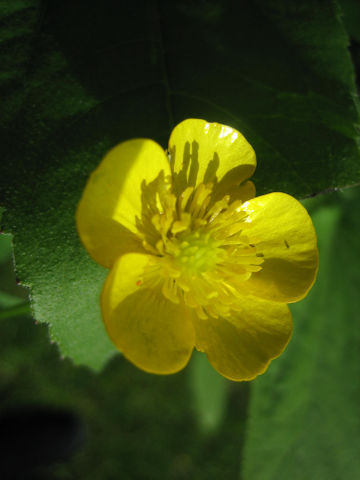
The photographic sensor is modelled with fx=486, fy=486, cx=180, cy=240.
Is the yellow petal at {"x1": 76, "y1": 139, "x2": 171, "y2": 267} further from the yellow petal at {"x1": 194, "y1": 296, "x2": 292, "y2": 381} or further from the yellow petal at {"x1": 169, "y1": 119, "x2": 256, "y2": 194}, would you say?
the yellow petal at {"x1": 194, "y1": 296, "x2": 292, "y2": 381}

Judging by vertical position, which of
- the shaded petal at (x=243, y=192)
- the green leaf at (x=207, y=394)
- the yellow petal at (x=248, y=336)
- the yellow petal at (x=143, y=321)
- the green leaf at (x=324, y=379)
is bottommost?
the green leaf at (x=207, y=394)

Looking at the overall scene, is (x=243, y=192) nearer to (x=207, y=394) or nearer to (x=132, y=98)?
(x=132, y=98)

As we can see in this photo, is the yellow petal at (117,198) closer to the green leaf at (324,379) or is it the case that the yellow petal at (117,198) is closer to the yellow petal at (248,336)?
the yellow petal at (248,336)

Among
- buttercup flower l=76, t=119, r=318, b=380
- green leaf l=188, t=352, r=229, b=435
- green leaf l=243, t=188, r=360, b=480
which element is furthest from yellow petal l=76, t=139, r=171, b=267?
green leaf l=188, t=352, r=229, b=435

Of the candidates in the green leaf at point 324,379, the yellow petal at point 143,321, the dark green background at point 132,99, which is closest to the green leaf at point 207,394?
the green leaf at point 324,379

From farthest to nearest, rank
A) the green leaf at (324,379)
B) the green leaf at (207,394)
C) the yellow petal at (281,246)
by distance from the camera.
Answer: the green leaf at (207,394)
the green leaf at (324,379)
the yellow petal at (281,246)

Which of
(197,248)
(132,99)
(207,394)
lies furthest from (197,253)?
(207,394)
